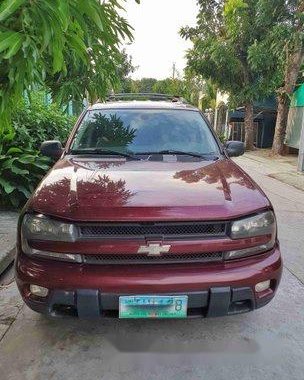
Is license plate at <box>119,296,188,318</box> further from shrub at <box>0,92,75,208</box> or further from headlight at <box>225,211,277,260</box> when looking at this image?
shrub at <box>0,92,75,208</box>

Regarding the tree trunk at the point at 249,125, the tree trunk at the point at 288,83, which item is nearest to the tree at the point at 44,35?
the tree trunk at the point at 288,83

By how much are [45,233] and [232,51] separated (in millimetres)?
17039

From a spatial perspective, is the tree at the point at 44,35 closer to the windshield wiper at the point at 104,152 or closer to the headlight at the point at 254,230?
the windshield wiper at the point at 104,152

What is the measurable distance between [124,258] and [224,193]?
2.67ft

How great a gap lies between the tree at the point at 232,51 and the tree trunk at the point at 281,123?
4.67ft

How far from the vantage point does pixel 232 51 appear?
59.4 feet

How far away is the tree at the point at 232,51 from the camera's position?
17406 mm

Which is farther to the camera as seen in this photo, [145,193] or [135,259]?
[145,193]

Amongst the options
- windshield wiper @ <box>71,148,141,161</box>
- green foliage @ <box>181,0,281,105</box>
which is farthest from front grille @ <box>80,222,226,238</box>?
green foliage @ <box>181,0,281,105</box>

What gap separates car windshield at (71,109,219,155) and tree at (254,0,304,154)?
472 inches

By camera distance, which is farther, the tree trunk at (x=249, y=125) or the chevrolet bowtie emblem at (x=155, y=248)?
the tree trunk at (x=249, y=125)

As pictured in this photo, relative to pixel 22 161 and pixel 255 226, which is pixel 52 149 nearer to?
pixel 22 161

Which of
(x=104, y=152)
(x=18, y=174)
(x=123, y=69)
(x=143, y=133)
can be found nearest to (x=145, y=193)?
(x=104, y=152)

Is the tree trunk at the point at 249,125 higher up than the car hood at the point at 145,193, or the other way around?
the car hood at the point at 145,193
